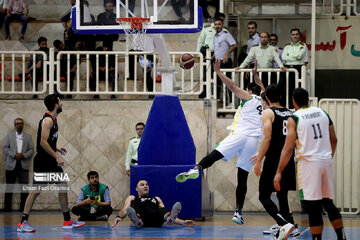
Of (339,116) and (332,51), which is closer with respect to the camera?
(339,116)

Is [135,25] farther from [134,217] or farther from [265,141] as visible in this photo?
[265,141]

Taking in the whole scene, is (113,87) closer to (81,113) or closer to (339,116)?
(81,113)

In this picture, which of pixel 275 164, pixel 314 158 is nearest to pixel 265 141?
pixel 275 164

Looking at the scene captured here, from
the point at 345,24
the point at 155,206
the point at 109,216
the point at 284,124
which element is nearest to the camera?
the point at 284,124

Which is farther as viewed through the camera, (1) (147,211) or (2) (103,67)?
(2) (103,67)

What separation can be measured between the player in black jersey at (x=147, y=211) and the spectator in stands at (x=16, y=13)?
7.89 m

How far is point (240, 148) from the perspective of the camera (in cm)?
1252

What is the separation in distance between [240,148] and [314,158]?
10.1 feet

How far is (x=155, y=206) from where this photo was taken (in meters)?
13.7

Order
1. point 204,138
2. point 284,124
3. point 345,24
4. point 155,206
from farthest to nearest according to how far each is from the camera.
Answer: point 345,24
point 204,138
point 155,206
point 284,124

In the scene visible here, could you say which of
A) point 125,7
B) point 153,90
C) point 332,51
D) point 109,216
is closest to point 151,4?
point 125,7

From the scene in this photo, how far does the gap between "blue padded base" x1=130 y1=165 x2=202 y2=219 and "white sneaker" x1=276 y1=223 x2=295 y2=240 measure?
11.6 feet

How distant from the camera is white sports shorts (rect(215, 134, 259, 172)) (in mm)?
12328

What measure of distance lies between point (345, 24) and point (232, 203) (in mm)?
5761
